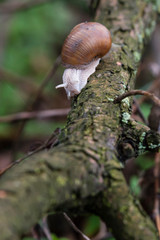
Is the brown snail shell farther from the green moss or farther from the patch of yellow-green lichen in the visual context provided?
the patch of yellow-green lichen

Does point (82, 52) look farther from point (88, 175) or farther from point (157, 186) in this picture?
point (157, 186)

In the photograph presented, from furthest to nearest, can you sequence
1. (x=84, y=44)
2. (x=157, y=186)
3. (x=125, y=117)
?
(x=157, y=186), (x=84, y=44), (x=125, y=117)

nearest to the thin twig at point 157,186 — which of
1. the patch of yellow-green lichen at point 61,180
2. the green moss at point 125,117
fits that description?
the green moss at point 125,117

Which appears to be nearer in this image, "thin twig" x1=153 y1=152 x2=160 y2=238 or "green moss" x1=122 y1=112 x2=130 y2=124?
"green moss" x1=122 y1=112 x2=130 y2=124

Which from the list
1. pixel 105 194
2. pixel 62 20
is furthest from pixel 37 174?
pixel 62 20

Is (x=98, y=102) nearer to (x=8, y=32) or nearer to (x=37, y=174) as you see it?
(x=37, y=174)

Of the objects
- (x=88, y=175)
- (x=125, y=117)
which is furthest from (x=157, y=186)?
(x=88, y=175)

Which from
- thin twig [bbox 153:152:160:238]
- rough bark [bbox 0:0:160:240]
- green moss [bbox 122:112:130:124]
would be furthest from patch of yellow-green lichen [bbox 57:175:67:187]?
thin twig [bbox 153:152:160:238]

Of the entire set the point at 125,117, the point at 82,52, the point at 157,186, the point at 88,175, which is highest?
the point at 82,52
